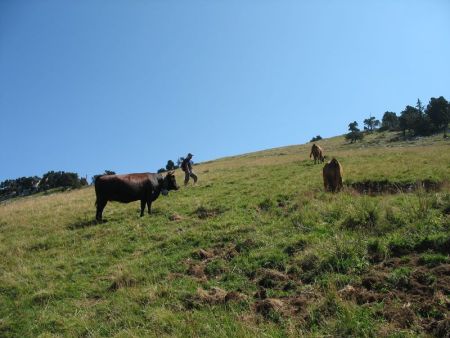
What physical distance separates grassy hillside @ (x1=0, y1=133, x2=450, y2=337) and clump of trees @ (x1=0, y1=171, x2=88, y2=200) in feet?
182

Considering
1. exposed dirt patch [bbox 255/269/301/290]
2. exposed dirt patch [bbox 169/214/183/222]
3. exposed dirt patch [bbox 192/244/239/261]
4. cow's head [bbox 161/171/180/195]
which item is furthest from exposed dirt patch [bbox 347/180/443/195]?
cow's head [bbox 161/171/180/195]

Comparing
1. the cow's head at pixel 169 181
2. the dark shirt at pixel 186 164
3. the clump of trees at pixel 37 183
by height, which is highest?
the clump of trees at pixel 37 183

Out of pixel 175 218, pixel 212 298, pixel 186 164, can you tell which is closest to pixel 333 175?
pixel 175 218

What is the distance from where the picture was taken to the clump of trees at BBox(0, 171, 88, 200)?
6874 cm

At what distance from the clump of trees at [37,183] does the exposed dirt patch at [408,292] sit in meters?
62.2

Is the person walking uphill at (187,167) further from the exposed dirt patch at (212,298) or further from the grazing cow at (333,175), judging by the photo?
the exposed dirt patch at (212,298)

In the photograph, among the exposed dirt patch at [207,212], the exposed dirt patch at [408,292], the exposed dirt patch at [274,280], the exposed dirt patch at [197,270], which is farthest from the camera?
the exposed dirt patch at [207,212]

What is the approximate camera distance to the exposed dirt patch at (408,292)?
623 centimetres

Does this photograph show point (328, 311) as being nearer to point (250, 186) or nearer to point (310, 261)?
point (310, 261)

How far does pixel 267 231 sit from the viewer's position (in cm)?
1147

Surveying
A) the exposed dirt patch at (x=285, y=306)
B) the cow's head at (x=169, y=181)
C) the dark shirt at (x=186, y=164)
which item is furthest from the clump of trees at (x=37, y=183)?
the exposed dirt patch at (x=285, y=306)

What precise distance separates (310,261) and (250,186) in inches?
487

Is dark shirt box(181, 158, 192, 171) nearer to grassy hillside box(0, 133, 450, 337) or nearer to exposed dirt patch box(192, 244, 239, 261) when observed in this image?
grassy hillside box(0, 133, 450, 337)

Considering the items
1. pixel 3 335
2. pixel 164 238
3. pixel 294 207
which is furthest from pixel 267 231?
pixel 3 335
